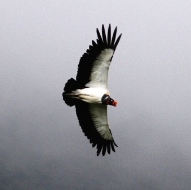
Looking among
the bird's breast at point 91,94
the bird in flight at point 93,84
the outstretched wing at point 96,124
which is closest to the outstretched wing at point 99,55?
the bird in flight at point 93,84

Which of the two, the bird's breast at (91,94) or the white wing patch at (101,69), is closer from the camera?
the white wing patch at (101,69)

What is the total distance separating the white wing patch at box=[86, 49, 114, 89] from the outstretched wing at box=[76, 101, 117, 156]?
4.72 ft

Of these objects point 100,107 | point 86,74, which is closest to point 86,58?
point 86,74

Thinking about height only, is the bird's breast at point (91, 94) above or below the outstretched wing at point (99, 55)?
below

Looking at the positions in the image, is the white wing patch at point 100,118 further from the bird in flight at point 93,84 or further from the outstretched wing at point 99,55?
the outstretched wing at point 99,55

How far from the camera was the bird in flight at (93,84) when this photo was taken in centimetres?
1791

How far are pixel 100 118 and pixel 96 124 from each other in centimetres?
42

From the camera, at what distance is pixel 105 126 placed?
792 inches

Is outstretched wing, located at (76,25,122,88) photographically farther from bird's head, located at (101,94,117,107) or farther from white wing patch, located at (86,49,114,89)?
bird's head, located at (101,94,117,107)

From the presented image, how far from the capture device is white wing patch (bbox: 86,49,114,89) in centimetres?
1795

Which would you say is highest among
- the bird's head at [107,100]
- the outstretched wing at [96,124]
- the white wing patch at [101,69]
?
the white wing patch at [101,69]

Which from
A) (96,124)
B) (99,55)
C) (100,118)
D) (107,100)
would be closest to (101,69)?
(99,55)

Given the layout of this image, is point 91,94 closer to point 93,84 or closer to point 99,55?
point 93,84

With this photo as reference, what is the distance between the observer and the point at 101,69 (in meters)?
18.2
